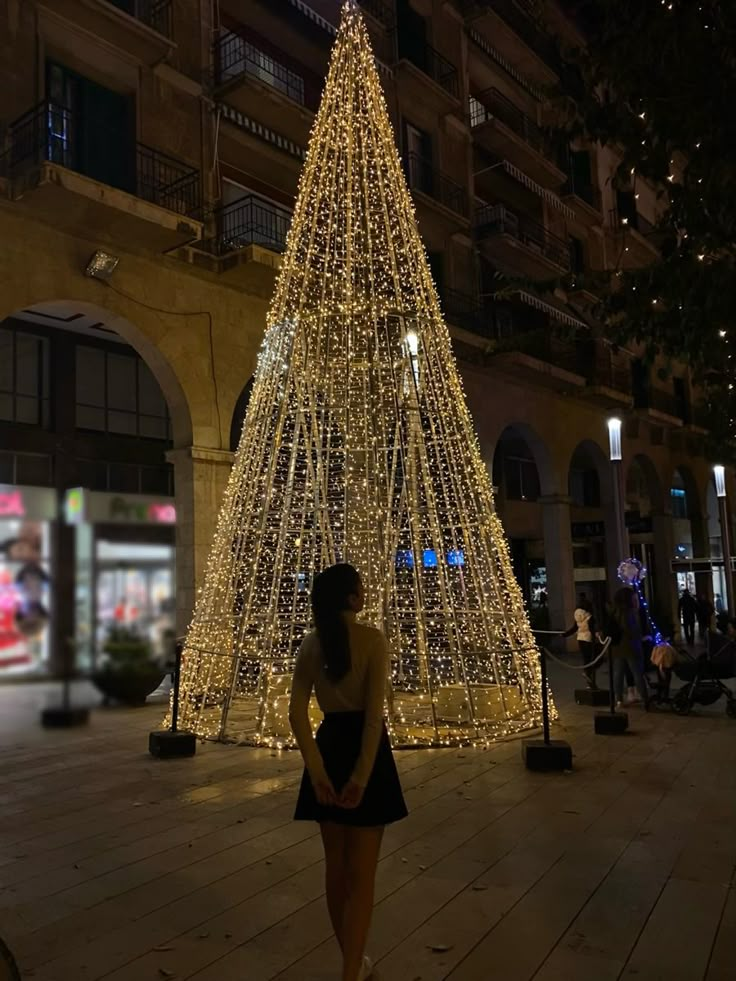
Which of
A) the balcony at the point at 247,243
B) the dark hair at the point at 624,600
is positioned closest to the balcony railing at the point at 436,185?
the balcony at the point at 247,243

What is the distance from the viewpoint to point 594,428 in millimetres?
21141

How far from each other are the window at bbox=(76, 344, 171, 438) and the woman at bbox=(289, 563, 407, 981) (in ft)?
3.53

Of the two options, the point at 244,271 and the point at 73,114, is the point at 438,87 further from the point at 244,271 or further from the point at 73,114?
the point at 73,114

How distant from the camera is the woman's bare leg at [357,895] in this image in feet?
9.41

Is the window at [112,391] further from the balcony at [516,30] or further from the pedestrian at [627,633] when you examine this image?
the balcony at [516,30]

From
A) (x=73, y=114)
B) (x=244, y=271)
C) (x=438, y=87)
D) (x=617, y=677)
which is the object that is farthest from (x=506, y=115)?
(x=617, y=677)

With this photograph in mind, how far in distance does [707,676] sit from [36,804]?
268 inches

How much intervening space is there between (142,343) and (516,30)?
15155mm

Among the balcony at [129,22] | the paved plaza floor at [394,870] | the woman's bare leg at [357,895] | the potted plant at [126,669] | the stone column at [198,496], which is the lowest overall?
the paved plaza floor at [394,870]

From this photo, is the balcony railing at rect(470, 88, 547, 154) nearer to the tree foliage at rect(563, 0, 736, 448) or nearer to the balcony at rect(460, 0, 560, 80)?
the balcony at rect(460, 0, 560, 80)

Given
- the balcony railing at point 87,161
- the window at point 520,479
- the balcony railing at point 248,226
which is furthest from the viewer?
the window at point 520,479

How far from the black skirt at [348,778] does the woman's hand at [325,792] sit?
4 centimetres

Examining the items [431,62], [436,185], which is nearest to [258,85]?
[436,185]

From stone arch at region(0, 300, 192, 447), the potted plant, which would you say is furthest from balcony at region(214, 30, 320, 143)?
the potted plant
